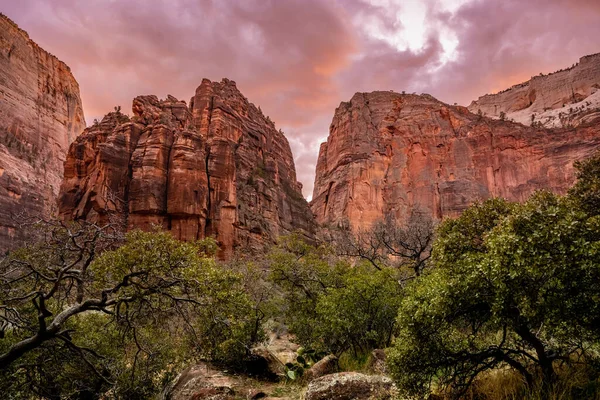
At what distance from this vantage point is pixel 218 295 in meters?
11.1

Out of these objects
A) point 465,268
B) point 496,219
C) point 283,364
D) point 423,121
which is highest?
point 423,121

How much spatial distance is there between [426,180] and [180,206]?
6510 cm

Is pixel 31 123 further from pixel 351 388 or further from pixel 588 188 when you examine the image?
pixel 588 188

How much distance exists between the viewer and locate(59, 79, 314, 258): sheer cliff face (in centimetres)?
4684

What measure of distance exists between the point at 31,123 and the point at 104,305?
99.4 m

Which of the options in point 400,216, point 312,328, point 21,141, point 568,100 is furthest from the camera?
point 568,100

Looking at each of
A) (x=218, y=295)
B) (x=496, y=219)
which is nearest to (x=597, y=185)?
(x=496, y=219)

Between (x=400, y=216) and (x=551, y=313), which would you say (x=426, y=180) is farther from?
(x=551, y=313)

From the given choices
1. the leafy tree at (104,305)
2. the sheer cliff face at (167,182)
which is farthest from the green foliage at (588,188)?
the sheer cliff face at (167,182)

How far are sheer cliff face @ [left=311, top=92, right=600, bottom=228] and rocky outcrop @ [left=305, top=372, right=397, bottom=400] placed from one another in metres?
74.3

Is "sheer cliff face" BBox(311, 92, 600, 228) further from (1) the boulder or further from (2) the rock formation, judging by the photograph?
(1) the boulder

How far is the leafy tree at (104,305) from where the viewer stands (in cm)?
978

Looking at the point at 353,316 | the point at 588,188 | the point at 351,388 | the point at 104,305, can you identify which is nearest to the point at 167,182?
the point at 353,316

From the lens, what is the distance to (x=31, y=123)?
8538cm
